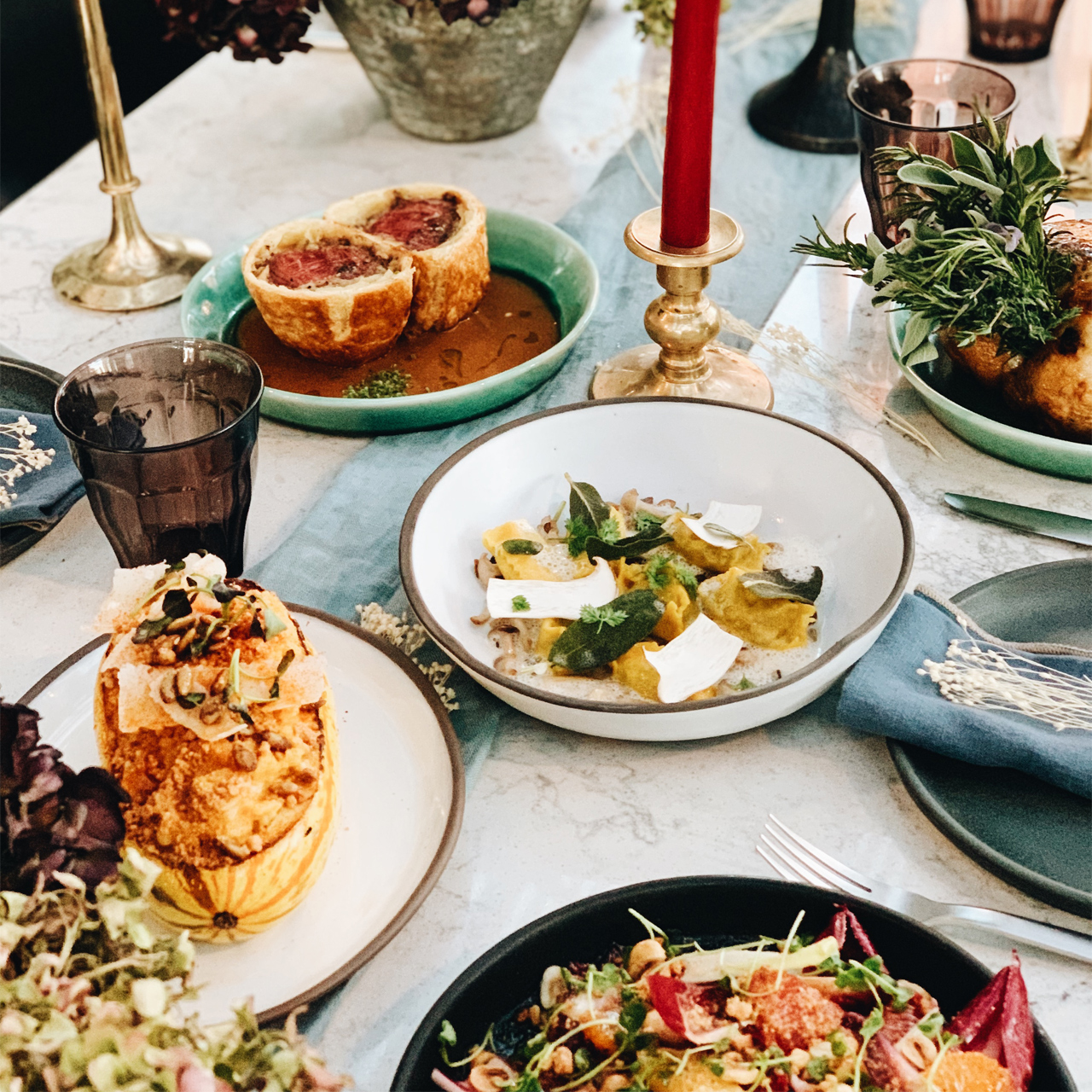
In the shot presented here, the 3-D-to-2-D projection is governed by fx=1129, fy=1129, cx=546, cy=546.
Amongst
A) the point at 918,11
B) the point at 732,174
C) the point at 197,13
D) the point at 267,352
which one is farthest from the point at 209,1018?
the point at 918,11

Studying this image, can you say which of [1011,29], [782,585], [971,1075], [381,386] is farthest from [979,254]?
[1011,29]

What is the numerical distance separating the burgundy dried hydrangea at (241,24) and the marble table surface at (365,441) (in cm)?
26

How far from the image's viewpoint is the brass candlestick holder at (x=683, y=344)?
3.58ft

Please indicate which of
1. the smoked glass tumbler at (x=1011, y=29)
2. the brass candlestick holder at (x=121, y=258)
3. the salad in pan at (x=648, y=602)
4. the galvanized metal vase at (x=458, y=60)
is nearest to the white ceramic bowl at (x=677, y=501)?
the salad in pan at (x=648, y=602)

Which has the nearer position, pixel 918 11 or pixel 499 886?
pixel 499 886

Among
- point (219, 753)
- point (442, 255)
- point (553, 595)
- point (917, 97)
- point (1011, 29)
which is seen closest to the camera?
point (219, 753)

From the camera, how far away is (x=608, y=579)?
2.91 feet

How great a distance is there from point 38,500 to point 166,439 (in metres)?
0.17

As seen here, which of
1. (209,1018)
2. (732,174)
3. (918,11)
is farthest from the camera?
(918,11)

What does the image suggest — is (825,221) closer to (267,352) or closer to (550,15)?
(550,15)

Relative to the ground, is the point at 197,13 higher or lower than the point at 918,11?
higher

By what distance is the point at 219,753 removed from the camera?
653mm

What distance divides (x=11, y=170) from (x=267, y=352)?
2421 mm

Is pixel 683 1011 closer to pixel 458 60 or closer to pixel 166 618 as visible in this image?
pixel 166 618
